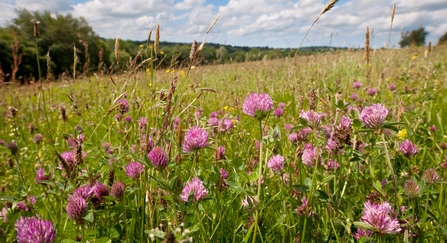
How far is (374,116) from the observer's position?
2.97ft

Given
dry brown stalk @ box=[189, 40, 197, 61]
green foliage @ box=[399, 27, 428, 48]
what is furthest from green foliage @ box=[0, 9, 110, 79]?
dry brown stalk @ box=[189, 40, 197, 61]

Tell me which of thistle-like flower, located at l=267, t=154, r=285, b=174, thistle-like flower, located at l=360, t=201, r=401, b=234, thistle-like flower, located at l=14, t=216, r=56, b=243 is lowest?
thistle-like flower, located at l=14, t=216, r=56, b=243

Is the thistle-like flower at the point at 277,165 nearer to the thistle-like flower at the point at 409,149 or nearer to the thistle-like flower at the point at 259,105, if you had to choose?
the thistle-like flower at the point at 259,105

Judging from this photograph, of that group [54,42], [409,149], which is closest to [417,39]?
[409,149]

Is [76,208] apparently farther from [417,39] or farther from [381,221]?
[417,39]

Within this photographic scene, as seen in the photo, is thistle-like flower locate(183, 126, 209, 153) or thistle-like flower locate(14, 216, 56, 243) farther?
thistle-like flower locate(183, 126, 209, 153)

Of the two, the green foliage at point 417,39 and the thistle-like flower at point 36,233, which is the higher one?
the green foliage at point 417,39

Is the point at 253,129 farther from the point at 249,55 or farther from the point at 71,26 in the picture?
the point at 71,26

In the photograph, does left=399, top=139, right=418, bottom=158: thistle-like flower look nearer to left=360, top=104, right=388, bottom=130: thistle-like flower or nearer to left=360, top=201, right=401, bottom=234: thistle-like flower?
left=360, top=104, right=388, bottom=130: thistle-like flower

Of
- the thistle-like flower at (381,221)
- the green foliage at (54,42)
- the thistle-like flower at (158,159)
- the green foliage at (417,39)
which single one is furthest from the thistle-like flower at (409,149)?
the green foliage at (54,42)

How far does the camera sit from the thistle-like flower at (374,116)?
2.94 ft

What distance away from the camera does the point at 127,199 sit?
1232mm

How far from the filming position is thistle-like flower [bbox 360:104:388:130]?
2.94ft

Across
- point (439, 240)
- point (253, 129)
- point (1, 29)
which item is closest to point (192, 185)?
point (439, 240)
